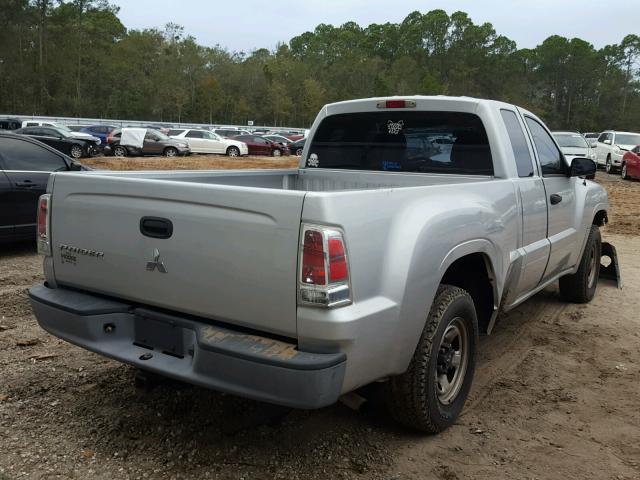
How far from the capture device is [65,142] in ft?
77.4

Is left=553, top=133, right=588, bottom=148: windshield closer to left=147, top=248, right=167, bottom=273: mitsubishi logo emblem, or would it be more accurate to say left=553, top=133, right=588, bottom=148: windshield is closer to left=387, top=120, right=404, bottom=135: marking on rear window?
left=387, top=120, right=404, bottom=135: marking on rear window

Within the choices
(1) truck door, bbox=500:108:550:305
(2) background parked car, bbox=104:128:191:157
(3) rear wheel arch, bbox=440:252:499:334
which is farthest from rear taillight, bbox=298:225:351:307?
(2) background parked car, bbox=104:128:191:157

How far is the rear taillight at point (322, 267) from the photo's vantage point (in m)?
2.42

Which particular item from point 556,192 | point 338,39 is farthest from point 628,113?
point 556,192

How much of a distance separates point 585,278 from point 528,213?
7.02 feet

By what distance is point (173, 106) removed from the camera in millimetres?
83625

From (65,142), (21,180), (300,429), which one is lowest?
(300,429)

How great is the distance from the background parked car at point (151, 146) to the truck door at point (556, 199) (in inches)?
1068

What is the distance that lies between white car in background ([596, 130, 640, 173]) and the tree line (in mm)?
66436

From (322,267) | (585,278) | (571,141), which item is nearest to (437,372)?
(322,267)

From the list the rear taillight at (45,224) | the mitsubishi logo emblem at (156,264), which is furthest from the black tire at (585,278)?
the rear taillight at (45,224)

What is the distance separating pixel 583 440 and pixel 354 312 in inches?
67.9

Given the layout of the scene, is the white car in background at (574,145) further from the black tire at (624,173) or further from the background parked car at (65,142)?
the background parked car at (65,142)

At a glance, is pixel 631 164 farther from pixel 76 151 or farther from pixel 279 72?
pixel 279 72
